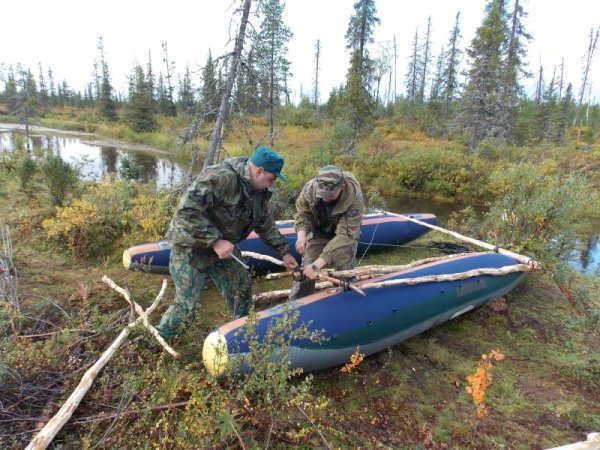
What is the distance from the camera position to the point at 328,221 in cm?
427

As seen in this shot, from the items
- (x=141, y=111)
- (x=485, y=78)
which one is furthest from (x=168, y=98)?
(x=485, y=78)

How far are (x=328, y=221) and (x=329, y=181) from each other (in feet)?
2.48

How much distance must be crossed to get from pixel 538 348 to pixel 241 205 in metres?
3.86

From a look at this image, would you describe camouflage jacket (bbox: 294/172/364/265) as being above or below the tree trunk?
below

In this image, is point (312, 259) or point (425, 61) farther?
point (425, 61)

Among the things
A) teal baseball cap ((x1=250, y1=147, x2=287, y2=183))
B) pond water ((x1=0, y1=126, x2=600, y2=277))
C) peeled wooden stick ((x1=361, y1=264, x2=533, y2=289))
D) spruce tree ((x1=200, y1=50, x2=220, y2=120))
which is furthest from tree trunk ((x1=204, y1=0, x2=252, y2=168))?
peeled wooden stick ((x1=361, y1=264, x2=533, y2=289))

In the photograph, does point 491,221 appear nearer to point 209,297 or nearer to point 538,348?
point 538,348

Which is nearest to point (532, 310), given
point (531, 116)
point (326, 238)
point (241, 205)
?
point (326, 238)

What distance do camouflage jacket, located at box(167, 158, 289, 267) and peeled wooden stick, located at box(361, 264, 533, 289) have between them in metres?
1.46

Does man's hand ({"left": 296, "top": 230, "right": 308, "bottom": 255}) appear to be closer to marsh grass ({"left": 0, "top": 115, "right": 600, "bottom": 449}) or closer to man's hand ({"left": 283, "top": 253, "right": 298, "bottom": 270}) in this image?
man's hand ({"left": 283, "top": 253, "right": 298, "bottom": 270})

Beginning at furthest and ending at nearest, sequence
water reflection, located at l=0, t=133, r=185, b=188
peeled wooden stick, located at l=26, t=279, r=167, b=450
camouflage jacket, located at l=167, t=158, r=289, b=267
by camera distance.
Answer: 1. water reflection, located at l=0, t=133, r=185, b=188
2. camouflage jacket, located at l=167, t=158, r=289, b=267
3. peeled wooden stick, located at l=26, t=279, r=167, b=450

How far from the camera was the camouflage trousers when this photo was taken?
3201 mm

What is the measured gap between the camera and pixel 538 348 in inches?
165

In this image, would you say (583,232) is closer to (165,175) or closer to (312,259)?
(312,259)
